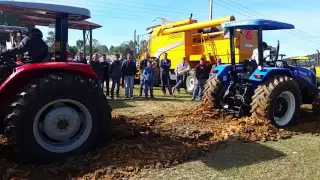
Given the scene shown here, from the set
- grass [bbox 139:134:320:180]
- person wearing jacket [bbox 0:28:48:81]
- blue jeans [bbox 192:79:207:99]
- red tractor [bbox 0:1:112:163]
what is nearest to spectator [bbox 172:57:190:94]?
blue jeans [bbox 192:79:207:99]

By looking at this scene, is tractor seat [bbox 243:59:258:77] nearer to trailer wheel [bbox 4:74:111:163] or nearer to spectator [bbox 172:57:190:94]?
trailer wheel [bbox 4:74:111:163]

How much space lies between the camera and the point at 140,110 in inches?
373

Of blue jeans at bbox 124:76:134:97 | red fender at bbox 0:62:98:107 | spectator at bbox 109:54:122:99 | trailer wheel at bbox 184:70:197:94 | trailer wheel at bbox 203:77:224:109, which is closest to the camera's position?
red fender at bbox 0:62:98:107

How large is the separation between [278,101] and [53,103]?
4.50 meters

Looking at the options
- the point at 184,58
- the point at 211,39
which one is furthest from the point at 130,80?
the point at 211,39

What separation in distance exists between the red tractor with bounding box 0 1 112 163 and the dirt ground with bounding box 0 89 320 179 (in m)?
0.24

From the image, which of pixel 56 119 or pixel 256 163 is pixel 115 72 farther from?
pixel 256 163

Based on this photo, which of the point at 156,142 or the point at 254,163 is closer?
the point at 254,163

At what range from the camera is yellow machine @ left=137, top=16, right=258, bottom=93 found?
13.5 metres

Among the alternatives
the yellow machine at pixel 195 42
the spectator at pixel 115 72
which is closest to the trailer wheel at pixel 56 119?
the spectator at pixel 115 72

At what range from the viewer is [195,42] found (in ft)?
50.7

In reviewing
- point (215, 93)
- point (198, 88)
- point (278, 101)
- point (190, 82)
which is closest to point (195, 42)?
point (190, 82)

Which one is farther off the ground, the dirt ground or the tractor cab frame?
the tractor cab frame

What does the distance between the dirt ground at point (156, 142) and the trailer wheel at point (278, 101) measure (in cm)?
23
